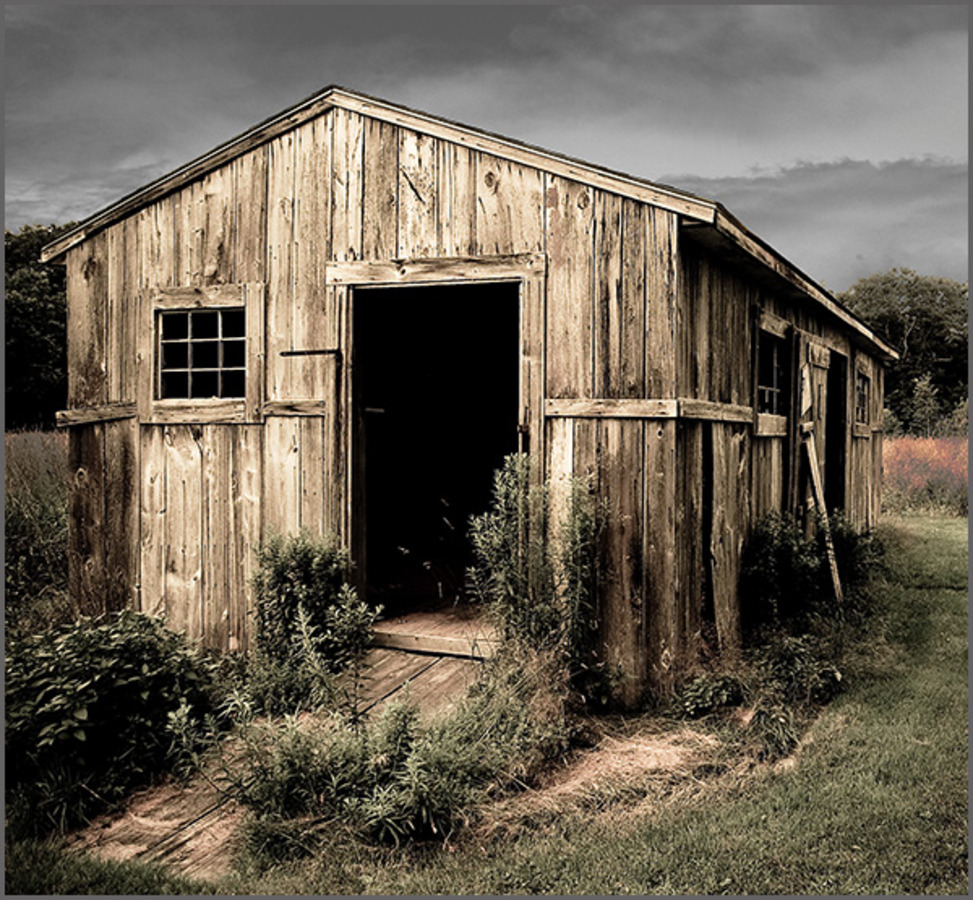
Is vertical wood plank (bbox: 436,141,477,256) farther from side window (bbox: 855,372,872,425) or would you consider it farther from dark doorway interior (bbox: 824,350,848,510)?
side window (bbox: 855,372,872,425)

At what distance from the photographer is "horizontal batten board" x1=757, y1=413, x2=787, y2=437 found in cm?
815

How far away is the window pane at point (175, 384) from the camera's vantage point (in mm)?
7336

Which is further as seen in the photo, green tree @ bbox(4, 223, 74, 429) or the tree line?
the tree line

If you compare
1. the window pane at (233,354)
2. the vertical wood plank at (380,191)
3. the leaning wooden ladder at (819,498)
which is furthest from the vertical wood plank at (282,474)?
the leaning wooden ladder at (819,498)

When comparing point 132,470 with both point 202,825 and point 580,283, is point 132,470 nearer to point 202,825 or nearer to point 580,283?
point 202,825

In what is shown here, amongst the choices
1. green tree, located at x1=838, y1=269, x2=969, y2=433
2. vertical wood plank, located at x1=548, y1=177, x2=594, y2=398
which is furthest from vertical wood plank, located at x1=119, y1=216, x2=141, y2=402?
green tree, located at x1=838, y1=269, x2=969, y2=433

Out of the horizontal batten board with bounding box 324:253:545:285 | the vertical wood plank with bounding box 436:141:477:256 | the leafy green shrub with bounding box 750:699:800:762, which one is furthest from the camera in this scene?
the vertical wood plank with bounding box 436:141:477:256

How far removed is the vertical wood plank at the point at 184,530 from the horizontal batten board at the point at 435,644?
1596mm

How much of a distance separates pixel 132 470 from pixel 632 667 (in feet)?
14.2

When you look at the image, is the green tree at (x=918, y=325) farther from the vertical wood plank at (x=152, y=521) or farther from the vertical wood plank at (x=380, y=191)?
the vertical wood plank at (x=152, y=521)

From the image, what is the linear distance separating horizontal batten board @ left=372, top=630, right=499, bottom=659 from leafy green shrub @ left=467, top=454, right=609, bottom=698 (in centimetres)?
43

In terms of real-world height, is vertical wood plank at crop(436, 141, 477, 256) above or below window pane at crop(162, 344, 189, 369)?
above

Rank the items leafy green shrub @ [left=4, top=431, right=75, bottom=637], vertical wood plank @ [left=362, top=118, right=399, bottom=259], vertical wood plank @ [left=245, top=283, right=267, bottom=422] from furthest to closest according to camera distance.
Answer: leafy green shrub @ [left=4, top=431, right=75, bottom=637] → vertical wood plank @ [left=245, top=283, right=267, bottom=422] → vertical wood plank @ [left=362, top=118, right=399, bottom=259]

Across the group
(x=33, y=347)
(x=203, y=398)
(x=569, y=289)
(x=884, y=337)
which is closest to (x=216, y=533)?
(x=203, y=398)
